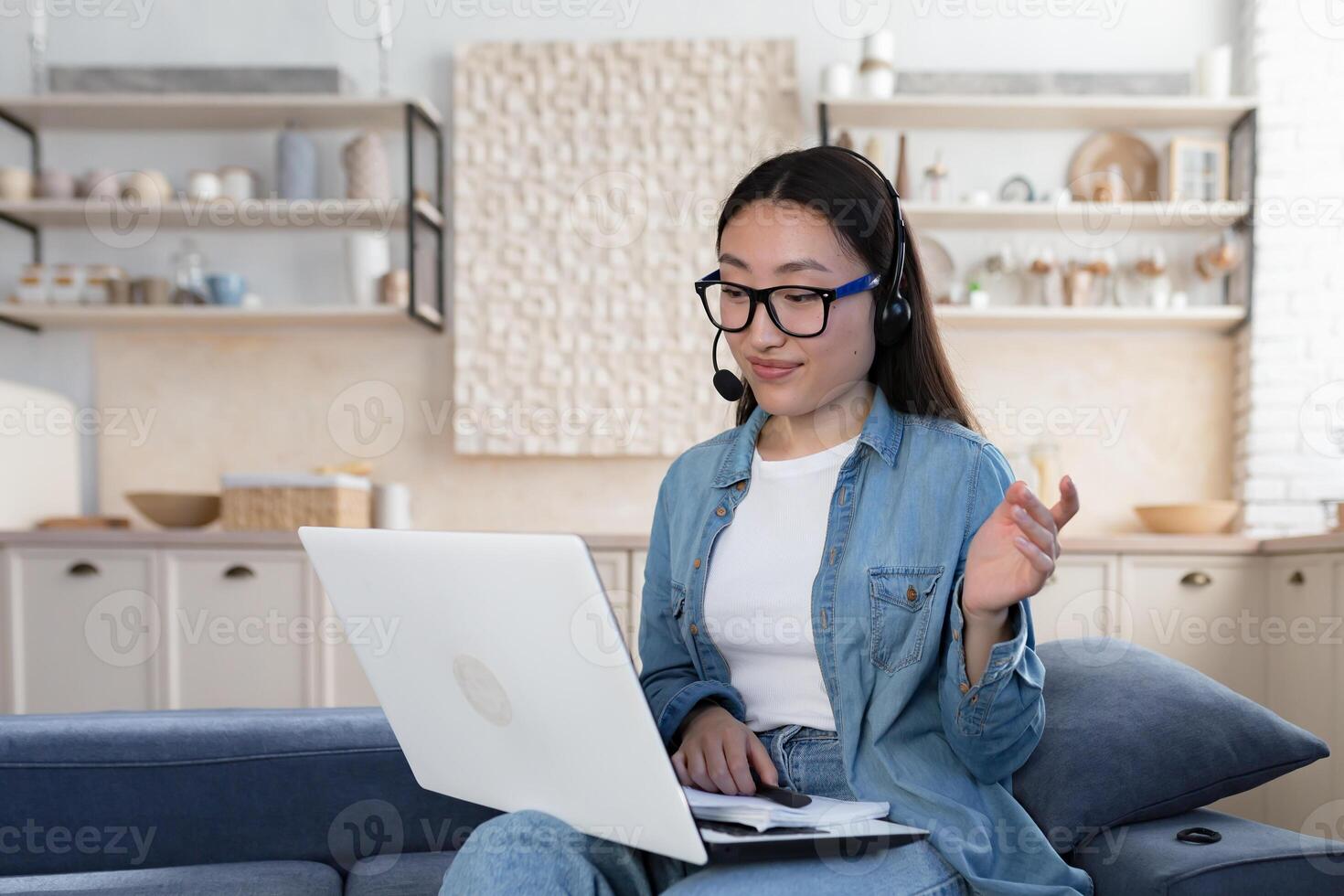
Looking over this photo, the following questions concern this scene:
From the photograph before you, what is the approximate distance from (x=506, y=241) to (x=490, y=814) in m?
2.49

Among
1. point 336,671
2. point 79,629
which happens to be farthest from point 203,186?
point 336,671

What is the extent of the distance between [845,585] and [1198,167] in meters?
2.92

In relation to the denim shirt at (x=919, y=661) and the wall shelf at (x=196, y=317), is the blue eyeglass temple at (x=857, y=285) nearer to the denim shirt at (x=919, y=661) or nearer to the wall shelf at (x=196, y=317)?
the denim shirt at (x=919, y=661)

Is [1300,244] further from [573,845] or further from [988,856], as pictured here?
[573,845]

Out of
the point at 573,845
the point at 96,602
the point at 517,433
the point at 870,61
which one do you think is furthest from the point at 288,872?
the point at 870,61

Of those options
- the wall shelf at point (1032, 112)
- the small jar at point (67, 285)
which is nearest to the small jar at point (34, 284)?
the small jar at point (67, 285)

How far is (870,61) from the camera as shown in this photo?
356 centimetres

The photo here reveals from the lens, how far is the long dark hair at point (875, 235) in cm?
130

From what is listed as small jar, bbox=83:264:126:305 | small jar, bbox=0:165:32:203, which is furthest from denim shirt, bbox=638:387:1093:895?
small jar, bbox=0:165:32:203

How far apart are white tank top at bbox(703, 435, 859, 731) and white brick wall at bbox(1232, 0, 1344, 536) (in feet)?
8.54

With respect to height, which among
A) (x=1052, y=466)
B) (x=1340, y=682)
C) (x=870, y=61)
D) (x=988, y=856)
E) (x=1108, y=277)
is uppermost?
(x=870, y=61)

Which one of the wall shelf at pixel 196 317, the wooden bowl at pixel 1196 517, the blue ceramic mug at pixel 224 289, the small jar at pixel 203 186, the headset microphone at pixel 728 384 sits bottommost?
the wooden bowl at pixel 1196 517

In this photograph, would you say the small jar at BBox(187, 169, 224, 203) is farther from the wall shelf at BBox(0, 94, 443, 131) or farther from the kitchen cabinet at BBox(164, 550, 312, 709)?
the kitchen cabinet at BBox(164, 550, 312, 709)

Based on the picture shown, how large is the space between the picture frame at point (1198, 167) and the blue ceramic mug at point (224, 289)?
9.54 ft
